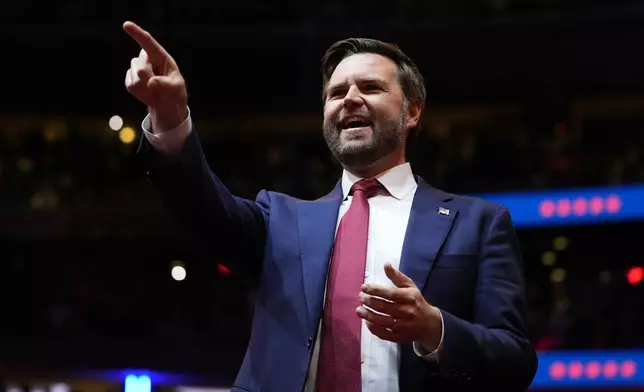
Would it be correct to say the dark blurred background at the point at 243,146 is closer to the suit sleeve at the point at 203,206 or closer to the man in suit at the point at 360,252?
the man in suit at the point at 360,252

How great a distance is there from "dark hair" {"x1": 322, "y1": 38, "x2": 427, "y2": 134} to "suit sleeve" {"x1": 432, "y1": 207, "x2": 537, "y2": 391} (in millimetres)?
446

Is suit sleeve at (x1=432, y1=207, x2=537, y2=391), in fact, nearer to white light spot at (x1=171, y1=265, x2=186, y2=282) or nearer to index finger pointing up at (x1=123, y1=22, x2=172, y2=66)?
index finger pointing up at (x1=123, y1=22, x2=172, y2=66)

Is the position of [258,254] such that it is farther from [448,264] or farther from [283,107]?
[283,107]

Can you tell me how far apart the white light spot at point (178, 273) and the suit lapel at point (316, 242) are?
10.6m

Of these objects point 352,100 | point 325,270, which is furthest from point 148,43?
point 325,270

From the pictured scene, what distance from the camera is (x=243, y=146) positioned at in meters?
13.8

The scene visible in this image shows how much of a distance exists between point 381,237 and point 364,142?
258 millimetres

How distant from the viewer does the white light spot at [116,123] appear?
14048mm

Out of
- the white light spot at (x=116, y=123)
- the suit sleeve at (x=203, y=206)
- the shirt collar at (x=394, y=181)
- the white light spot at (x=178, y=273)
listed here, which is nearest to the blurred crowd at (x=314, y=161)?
the white light spot at (x=116, y=123)

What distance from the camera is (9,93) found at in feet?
45.5

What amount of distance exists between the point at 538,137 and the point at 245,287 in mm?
4201

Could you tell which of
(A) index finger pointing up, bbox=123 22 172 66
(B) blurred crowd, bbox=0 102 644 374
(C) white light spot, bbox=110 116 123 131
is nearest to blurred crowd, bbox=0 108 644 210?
(B) blurred crowd, bbox=0 102 644 374

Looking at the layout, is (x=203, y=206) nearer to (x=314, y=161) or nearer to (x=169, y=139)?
(x=169, y=139)

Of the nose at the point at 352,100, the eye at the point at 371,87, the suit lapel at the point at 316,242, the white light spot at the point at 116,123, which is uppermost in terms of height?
the white light spot at the point at 116,123
